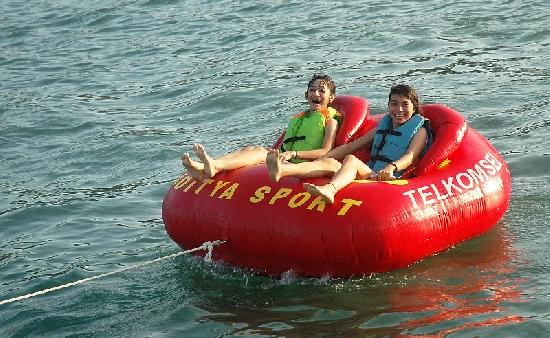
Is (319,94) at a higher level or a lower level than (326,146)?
higher

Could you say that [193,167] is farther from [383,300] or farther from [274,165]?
[383,300]

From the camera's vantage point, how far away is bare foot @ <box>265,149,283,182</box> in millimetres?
6699

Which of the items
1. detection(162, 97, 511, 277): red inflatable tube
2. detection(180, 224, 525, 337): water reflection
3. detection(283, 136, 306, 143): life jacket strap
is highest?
detection(283, 136, 306, 143): life jacket strap

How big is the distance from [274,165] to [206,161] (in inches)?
25.6

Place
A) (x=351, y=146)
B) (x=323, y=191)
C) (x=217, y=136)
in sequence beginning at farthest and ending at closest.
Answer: (x=217, y=136), (x=351, y=146), (x=323, y=191)

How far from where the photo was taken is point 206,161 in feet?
23.5

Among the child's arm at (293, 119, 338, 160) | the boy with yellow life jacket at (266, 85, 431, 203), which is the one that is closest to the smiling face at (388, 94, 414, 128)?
the boy with yellow life jacket at (266, 85, 431, 203)

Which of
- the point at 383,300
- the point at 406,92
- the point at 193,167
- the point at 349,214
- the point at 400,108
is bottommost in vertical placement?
the point at 383,300

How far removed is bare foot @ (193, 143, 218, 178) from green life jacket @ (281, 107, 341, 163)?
884mm

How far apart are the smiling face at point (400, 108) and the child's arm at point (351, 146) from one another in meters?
0.28

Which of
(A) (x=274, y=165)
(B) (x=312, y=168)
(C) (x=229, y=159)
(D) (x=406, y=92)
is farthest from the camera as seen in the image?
(D) (x=406, y=92)

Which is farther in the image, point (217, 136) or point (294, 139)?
point (217, 136)

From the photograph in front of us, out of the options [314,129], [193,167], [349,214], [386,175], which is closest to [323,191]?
[349,214]

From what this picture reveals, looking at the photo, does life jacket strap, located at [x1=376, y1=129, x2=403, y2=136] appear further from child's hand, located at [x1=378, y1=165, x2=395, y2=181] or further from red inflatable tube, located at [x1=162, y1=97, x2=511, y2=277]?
child's hand, located at [x1=378, y1=165, x2=395, y2=181]
